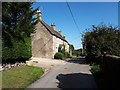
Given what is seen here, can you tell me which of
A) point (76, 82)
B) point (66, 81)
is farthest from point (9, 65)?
point (76, 82)

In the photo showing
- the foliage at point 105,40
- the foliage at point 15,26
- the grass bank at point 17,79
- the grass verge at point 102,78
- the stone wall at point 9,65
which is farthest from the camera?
the foliage at point 105,40

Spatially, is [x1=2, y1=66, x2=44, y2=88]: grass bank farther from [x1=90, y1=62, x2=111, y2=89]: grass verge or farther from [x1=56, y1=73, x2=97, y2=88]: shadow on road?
[x1=90, y1=62, x2=111, y2=89]: grass verge

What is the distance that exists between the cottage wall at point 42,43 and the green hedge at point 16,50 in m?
11.3

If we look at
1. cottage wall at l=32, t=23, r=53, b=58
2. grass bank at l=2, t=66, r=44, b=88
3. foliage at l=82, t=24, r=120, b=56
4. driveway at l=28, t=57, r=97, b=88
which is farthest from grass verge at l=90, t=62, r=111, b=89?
cottage wall at l=32, t=23, r=53, b=58

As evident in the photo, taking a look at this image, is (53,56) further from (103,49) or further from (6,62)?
(6,62)

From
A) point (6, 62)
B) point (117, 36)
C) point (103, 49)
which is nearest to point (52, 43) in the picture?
point (103, 49)

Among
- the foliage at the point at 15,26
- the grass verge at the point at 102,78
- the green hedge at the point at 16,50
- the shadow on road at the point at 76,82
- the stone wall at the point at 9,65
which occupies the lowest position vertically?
the shadow on road at the point at 76,82

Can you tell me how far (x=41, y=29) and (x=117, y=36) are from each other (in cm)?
1517

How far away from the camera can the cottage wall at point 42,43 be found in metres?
21.5

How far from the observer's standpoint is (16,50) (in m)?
8.43

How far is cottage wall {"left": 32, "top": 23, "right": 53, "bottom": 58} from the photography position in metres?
21.5

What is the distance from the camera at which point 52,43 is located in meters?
21.4

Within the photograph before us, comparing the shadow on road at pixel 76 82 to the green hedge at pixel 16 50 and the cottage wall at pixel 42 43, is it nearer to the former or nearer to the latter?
the green hedge at pixel 16 50

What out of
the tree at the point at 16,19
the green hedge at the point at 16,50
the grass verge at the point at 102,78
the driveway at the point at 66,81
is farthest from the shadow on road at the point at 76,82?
the tree at the point at 16,19
